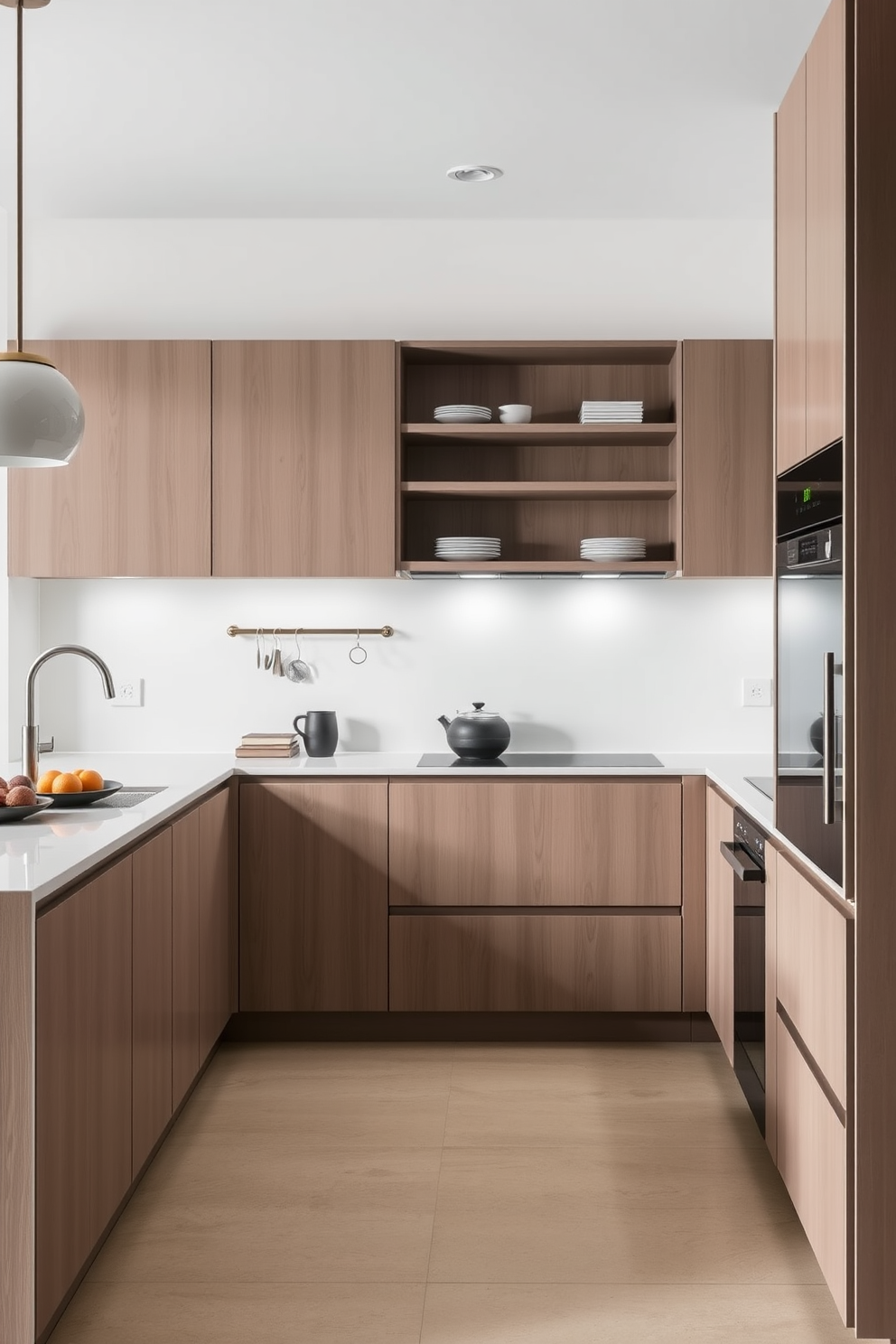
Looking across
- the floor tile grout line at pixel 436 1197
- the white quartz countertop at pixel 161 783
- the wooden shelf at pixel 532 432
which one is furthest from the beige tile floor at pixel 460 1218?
the wooden shelf at pixel 532 432

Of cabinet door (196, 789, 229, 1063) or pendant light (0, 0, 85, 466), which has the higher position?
pendant light (0, 0, 85, 466)

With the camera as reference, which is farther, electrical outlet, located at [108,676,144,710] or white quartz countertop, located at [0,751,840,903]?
electrical outlet, located at [108,676,144,710]

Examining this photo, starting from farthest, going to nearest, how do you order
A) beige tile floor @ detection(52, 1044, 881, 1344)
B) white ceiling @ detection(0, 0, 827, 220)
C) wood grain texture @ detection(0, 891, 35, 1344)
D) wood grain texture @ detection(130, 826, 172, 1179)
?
white ceiling @ detection(0, 0, 827, 220) < wood grain texture @ detection(130, 826, 172, 1179) < beige tile floor @ detection(52, 1044, 881, 1344) < wood grain texture @ detection(0, 891, 35, 1344)

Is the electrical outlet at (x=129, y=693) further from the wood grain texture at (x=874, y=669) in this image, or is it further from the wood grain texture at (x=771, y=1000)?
the wood grain texture at (x=874, y=669)

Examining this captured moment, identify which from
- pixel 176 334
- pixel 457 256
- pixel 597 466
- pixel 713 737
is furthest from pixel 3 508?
pixel 713 737

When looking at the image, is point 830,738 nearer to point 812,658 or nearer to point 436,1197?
point 812,658

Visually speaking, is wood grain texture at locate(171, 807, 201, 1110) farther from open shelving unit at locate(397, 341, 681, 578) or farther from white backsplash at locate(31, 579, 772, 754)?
open shelving unit at locate(397, 341, 681, 578)

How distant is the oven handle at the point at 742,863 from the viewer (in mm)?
2600

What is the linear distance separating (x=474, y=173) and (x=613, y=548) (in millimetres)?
1243

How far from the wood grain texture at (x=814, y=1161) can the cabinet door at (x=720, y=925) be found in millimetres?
592

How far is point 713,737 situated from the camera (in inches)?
160

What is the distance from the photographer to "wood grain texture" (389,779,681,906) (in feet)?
11.7

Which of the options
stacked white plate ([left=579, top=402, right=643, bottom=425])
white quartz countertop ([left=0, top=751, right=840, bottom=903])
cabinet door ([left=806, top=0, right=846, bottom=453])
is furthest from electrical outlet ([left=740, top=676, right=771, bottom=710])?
cabinet door ([left=806, top=0, right=846, bottom=453])

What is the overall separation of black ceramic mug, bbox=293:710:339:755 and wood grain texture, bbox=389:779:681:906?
1.29ft
